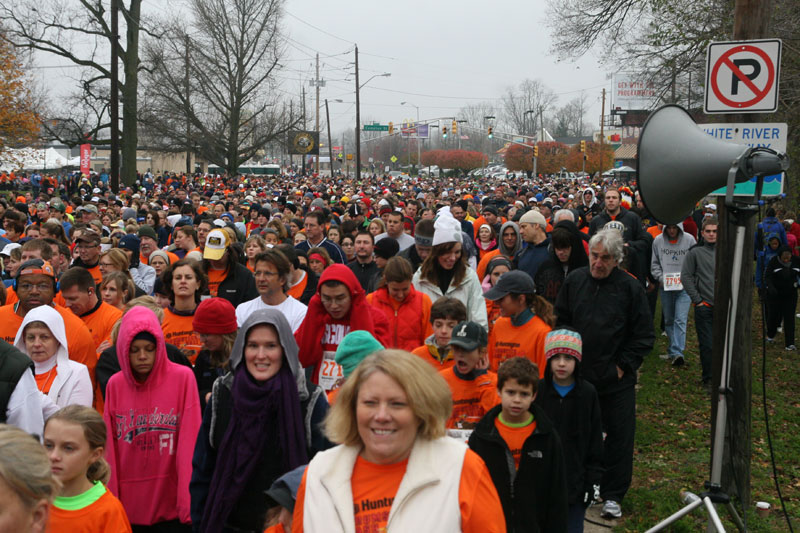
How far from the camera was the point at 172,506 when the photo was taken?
4520mm

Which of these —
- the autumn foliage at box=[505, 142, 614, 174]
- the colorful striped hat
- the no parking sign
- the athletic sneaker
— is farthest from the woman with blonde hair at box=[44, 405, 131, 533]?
the autumn foliage at box=[505, 142, 614, 174]

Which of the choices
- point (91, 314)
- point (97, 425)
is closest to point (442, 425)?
point (97, 425)

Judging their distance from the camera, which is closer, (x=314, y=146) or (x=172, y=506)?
(x=172, y=506)

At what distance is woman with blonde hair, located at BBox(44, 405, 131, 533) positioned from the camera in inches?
135

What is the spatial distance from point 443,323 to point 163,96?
45.5 metres

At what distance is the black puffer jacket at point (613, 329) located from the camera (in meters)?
6.04

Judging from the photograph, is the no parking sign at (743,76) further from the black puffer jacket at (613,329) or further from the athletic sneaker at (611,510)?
the athletic sneaker at (611,510)

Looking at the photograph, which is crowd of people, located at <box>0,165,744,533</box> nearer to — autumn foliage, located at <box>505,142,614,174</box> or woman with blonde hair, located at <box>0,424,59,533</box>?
woman with blonde hair, located at <box>0,424,59,533</box>

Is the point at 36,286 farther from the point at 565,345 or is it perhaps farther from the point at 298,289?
the point at 565,345

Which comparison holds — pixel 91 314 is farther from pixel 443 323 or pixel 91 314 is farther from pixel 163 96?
pixel 163 96

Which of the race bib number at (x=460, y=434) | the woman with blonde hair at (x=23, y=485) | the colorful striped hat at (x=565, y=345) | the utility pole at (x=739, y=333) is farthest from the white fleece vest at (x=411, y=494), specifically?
the utility pole at (x=739, y=333)

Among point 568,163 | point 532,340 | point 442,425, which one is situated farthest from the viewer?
point 568,163

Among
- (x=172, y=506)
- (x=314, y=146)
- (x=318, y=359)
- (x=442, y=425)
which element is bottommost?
(x=172, y=506)

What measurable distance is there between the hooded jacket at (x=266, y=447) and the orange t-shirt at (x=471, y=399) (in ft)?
4.05
